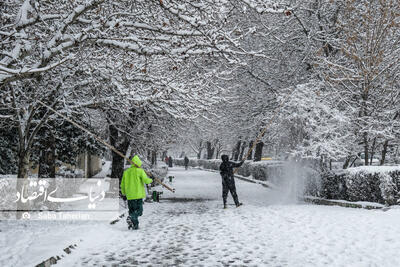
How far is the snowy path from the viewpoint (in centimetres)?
691

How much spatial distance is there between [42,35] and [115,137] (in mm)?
9504

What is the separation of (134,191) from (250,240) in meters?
3.12

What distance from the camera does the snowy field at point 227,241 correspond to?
6891 millimetres

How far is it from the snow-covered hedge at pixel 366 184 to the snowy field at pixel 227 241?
82cm

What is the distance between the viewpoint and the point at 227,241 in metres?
Result: 8.61

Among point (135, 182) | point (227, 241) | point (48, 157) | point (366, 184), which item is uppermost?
point (48, 157)

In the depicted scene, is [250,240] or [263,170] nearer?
[250,240]

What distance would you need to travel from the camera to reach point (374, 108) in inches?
606

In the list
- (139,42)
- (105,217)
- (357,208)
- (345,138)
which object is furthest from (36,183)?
(345,138)

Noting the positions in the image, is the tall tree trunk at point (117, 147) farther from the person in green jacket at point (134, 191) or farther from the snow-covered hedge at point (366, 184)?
the snow-covered hedge at point (366, 184)

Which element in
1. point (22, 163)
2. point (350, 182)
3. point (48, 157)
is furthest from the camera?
point (350, 182)

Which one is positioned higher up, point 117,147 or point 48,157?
point 117,147

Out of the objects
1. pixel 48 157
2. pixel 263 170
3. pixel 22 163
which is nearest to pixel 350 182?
pixel 48 157

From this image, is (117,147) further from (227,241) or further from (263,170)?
(263,170)
